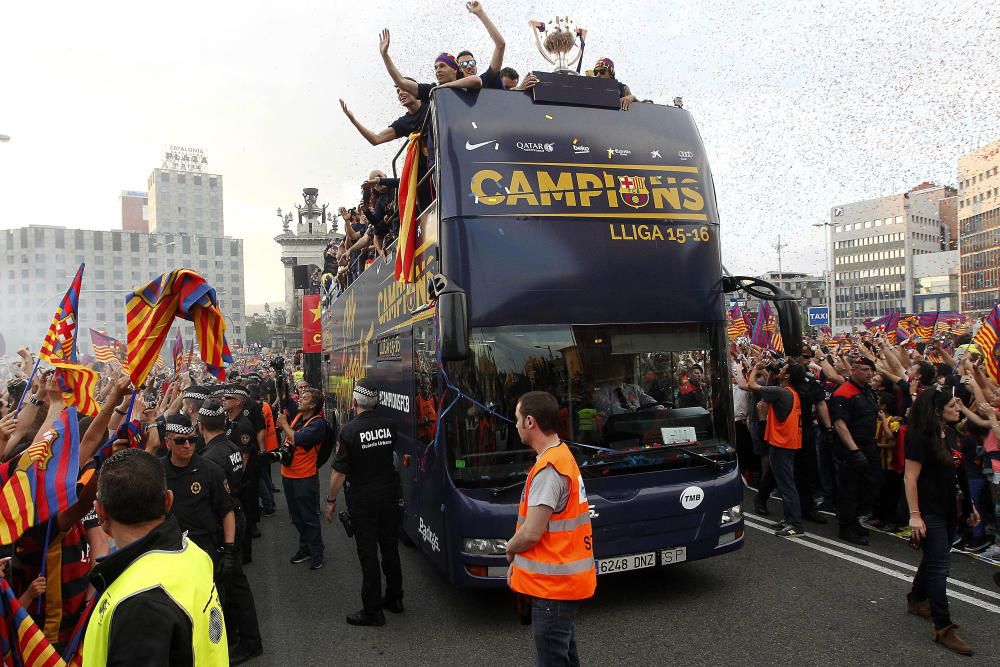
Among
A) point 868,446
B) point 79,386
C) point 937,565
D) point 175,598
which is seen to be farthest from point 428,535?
point 868,446

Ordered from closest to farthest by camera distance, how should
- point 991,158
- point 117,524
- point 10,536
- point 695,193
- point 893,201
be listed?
point 117,524
point 10,536
point 695,193
point 991,158
point 893,201

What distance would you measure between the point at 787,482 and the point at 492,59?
546cm

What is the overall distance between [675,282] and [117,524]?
172 inches

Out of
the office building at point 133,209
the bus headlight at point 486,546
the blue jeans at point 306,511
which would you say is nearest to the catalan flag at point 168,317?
the blue jeans at point 306,511

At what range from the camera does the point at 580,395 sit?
5180 mm

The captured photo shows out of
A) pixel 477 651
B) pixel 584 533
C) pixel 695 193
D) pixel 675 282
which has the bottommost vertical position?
pixel 477 651

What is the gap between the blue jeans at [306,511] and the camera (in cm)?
716

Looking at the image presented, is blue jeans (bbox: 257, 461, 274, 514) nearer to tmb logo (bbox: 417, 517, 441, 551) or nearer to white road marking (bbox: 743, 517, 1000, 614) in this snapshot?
tmb logo (bbox: 417, 517, 441, 551)

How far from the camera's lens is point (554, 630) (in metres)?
3.25

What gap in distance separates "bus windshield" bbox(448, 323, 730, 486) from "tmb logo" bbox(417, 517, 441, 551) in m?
0.75

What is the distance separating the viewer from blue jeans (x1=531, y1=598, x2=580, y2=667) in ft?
10.7

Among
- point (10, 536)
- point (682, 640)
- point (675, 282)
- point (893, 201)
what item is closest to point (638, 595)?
point (682, 640)

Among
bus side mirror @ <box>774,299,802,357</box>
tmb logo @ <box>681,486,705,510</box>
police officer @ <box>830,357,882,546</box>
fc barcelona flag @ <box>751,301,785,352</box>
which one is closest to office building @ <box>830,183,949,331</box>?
fc barcelona flag @ <box>751,301,785,352</box>

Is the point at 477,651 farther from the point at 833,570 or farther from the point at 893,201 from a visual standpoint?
the point at 893,201
